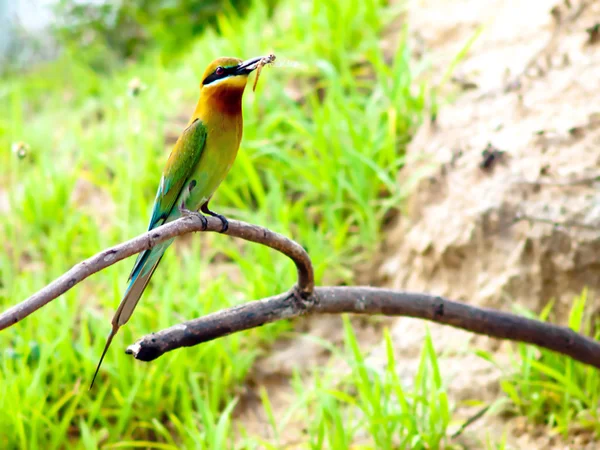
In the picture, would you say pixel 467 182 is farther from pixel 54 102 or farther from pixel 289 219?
pixel 54 102

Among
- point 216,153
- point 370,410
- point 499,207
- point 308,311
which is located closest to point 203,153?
point 216,153

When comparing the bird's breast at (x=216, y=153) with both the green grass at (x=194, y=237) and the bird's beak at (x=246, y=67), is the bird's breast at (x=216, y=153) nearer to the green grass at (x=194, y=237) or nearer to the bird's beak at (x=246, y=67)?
the bird's beak at (x=246, y=67)

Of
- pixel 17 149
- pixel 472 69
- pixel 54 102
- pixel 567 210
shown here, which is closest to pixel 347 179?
pixel 472 69

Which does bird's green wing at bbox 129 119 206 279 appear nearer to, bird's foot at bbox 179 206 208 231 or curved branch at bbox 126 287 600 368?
bird's foot at bbox 179 206 208 231

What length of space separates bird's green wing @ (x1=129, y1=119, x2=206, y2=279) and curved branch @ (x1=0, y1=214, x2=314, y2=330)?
200 mm

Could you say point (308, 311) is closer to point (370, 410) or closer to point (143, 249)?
point (143, 249)

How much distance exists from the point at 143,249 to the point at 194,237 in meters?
1.94

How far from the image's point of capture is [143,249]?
5.10ft

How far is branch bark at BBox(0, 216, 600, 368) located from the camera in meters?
1.67

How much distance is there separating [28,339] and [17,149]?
3.26 feet

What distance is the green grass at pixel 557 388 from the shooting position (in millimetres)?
A: 2403

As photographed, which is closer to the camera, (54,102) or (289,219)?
(289,219)

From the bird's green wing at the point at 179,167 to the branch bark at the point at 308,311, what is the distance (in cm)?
24

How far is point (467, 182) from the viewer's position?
9.88 feet
